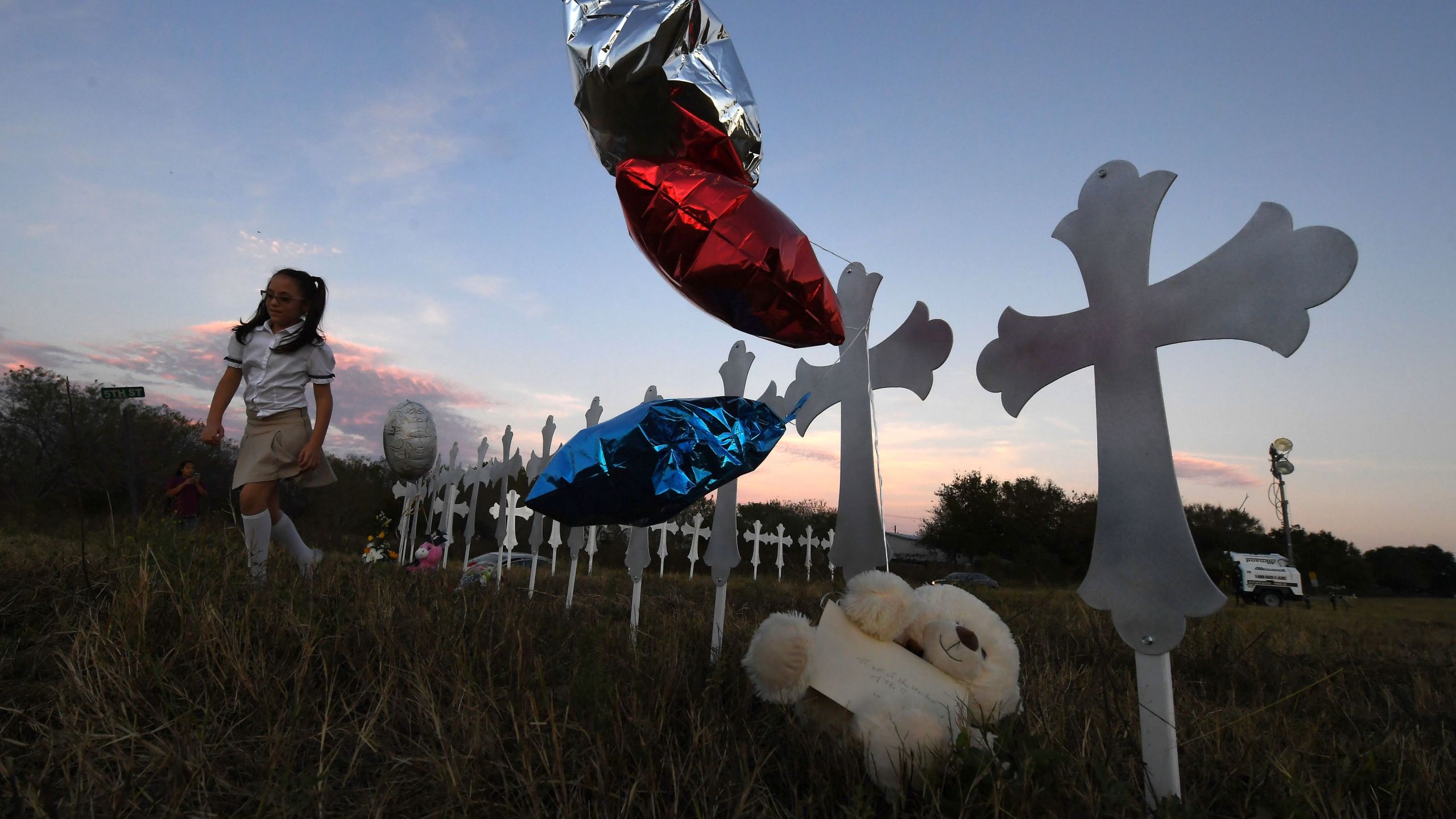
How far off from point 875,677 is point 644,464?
768mm

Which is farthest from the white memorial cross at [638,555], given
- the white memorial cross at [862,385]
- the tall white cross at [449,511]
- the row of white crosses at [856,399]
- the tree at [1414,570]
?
the tree at [1414,570]

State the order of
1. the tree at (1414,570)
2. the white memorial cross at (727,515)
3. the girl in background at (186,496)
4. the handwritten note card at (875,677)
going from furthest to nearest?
1. the tree at (1414,570)
2. the girl in background at (186,496)
3. the white memorial cross at (727,515)
4. the handwritten note card at (875,677)

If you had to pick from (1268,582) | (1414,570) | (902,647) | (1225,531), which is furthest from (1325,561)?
(902,647)

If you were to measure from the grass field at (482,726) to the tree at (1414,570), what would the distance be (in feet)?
148

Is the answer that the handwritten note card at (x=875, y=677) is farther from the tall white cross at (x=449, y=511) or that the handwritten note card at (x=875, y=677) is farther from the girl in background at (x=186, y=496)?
the girl in background at (x=186, y=496)

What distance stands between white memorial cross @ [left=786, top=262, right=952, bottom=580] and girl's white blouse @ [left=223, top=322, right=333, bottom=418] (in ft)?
8.33

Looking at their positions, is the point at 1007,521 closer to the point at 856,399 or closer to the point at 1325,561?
the point at 1325,561

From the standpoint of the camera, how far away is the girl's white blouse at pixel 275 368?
11.6ft

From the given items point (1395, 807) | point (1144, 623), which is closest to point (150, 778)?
point (1144, 623)

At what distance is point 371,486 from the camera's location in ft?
73.4

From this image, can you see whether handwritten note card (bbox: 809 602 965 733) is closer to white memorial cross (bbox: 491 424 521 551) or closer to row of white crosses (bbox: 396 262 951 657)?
row of white crosses (bbox: 396 262 951 657)

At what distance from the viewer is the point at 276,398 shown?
354 cm

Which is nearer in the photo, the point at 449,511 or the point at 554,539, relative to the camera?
the point at 554,539

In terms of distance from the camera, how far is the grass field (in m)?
1.50
